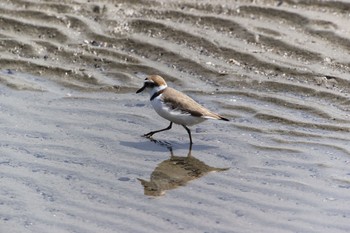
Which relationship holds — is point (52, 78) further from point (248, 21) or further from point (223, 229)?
point (223, 229)

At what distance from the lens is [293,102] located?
33.4ft

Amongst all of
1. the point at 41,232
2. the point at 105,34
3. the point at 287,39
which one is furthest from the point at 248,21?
the point at 41,232

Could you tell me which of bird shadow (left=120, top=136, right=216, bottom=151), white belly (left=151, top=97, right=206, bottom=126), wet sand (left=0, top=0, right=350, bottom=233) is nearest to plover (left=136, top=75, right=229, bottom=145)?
white belly (left=151, top=97, right=206, bottom=126)

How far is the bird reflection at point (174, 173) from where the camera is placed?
8.20 meters

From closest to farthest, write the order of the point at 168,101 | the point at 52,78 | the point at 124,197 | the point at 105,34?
the point at 124,197
the point at 168,101
the point at 52,78
the point at 105,34

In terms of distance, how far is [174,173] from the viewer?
8.62 m

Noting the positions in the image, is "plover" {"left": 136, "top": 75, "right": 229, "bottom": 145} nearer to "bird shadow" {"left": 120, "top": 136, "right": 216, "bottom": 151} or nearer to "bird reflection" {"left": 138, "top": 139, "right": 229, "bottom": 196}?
"bird shadow" {"left": 120, "top": 136, "right": 216, "bottom": 151}

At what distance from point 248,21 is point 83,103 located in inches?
105

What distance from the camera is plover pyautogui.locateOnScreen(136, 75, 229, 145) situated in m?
9.30

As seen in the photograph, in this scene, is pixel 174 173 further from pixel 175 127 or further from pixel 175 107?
pixel 175 127

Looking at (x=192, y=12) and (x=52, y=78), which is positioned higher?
(x=192, y=12)

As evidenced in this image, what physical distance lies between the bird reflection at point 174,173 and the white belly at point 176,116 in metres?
0.29

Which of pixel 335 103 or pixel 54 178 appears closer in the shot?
pixel 54 178

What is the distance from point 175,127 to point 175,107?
622mm
